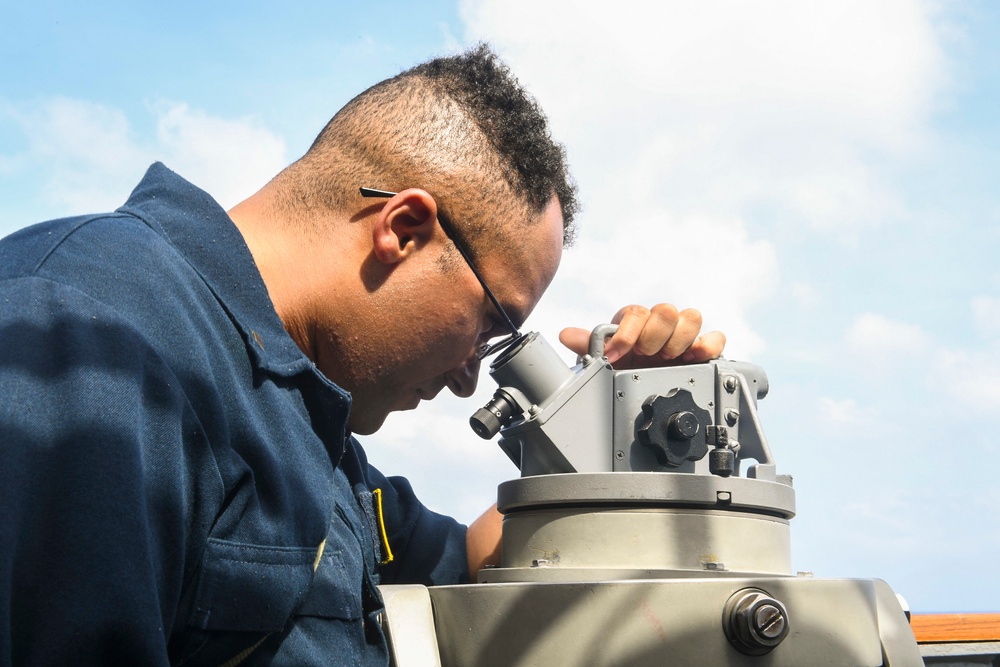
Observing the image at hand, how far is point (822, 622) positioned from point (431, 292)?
0.90 m

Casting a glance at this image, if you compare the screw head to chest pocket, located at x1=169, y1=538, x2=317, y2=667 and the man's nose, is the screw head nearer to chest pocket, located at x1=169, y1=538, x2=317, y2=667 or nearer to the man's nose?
chest pocket, located at x1=169, y1=538, x2=317, y2=667

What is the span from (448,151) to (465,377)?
49cm

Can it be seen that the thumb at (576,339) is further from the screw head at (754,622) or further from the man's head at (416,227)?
the screw head at (754,622)

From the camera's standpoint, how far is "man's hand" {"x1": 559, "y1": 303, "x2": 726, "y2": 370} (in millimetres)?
2018

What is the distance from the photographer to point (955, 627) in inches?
102

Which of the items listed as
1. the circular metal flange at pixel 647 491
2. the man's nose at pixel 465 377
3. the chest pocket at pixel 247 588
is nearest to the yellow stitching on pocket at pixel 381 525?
the man's nose at pixel 465 377

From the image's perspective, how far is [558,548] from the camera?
167cm

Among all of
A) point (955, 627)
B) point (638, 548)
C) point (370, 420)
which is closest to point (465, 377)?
point (370, 420)

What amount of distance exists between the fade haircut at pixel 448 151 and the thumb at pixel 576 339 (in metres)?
0.32

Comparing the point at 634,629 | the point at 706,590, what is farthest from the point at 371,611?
the point at 706,590

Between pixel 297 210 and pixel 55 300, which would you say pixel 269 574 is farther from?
pixel 297 210

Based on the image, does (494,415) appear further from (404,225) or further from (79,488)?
(79,488)

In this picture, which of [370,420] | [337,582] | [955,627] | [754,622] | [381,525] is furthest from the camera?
[955,627]

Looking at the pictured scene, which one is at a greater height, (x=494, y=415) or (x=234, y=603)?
(x=494, y=415)
